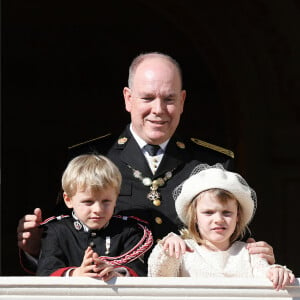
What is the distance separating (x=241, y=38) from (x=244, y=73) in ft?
0.59

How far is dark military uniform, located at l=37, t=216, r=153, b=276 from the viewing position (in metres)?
3.49

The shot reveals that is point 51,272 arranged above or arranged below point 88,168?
below

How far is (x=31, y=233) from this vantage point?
3592 mm

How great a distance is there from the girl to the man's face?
315 millimetres

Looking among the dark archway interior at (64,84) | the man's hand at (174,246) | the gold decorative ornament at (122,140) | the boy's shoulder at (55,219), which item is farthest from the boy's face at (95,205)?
the dark archway interior at (64,84)

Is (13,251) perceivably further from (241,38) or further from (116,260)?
(116,260)

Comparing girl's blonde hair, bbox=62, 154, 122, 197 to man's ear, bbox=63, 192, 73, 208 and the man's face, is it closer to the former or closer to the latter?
man's ear, bbox=63, 192, 73, 208

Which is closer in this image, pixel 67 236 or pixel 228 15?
pixel 67 236

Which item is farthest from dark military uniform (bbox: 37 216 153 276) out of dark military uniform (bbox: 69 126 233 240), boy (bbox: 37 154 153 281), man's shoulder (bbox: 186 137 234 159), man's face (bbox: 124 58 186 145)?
man's shoulder (bbox: 186 137 234 159)

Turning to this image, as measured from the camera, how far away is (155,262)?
336 centimetres

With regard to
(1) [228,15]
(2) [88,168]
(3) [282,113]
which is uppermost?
(1) [228,15]

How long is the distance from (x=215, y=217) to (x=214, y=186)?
9cm

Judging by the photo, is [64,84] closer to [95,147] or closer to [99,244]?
[95,147]

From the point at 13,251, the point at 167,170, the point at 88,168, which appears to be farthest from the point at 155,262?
the point at 13,251
